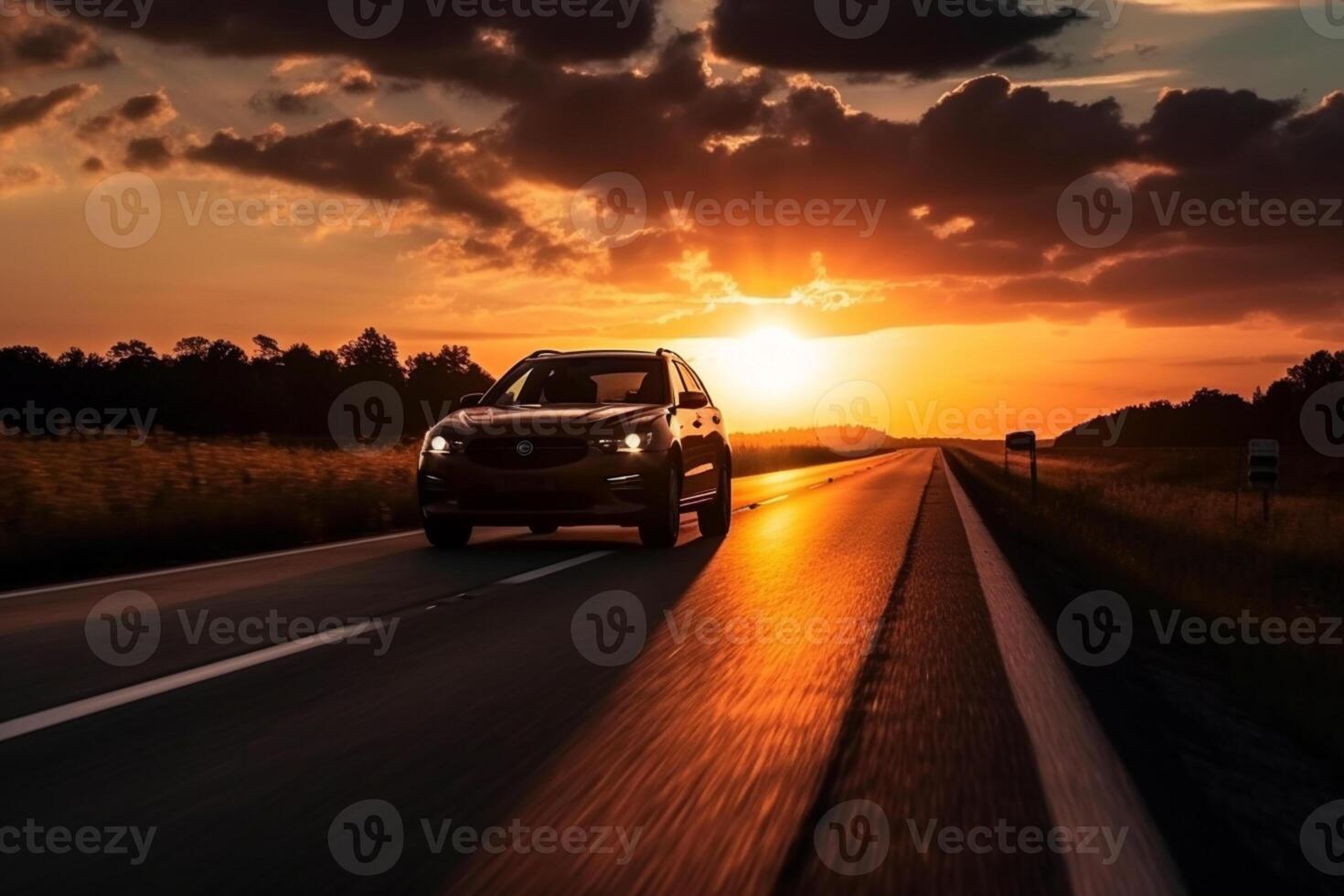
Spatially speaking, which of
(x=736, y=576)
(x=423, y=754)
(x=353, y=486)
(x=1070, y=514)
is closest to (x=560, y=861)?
(x=423, y=754)

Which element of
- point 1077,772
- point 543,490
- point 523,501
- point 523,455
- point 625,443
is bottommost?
point 1077,772

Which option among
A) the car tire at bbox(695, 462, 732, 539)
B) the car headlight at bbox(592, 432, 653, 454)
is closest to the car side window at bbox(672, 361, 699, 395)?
the car tire at bbox(695, 462, 732, 539)

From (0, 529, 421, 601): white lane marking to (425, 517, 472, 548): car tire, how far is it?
3.55ft

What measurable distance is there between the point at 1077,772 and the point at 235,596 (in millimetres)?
6555

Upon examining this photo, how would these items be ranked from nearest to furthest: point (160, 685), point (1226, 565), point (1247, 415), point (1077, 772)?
point (1077, 772), point (160, 685), point (1226, 565), point (1247, 415)

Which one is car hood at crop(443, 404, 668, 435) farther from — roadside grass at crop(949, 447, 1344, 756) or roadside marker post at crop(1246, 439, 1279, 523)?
roadside marker post at crop(1246, 439, 1279, 523)

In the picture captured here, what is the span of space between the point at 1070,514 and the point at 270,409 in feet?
240

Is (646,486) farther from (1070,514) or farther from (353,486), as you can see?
(1070,514)

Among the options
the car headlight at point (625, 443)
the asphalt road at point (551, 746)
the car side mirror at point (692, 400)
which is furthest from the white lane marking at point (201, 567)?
the car side mirror at point (692, 400)

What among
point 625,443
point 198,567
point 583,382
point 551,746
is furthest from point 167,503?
point 551,746

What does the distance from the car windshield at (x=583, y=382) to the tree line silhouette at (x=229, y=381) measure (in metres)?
35.9

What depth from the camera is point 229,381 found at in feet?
298

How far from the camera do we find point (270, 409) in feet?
292

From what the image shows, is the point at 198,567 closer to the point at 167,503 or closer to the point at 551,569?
the point at 551,569
